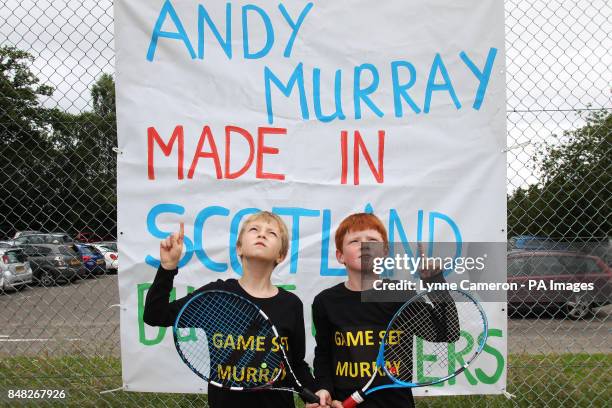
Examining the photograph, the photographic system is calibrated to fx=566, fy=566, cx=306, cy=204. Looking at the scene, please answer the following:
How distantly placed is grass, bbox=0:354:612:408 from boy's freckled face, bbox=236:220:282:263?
1.48 metres

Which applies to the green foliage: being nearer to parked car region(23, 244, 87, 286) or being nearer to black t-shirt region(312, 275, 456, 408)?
black t-shirt region(312, 275, 456, 408)

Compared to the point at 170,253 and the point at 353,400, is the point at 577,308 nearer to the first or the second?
the point at 353,400

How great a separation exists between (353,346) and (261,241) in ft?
1.84

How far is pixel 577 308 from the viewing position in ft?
14.5

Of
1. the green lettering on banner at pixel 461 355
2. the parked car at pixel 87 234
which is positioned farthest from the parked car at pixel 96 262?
the green lettering on banner at pixel 461 355

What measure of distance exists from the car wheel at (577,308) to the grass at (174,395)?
0.45 meters

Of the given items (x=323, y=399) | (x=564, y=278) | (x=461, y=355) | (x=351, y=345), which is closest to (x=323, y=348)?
(x=351, y=345)

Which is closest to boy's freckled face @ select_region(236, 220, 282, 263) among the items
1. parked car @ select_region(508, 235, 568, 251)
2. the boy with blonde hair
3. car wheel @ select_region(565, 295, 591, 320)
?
the boy with blonde hair

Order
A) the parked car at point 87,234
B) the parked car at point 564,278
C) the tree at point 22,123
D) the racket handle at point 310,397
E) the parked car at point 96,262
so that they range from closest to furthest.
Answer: the racket handle at point 310,397 → the tree at point 22,123 → the parked car at point 87,234 → the parked car at point 564,278 → the parked car at point 96,262

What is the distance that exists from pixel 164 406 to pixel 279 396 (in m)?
1.53

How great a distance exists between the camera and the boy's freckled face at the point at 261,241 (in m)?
2.30

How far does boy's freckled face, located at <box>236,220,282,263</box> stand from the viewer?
2.30 m

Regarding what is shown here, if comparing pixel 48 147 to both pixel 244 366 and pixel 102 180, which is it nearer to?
pixel 102 180

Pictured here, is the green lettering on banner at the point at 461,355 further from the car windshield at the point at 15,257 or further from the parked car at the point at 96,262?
the car windshield at the point at 15,257
